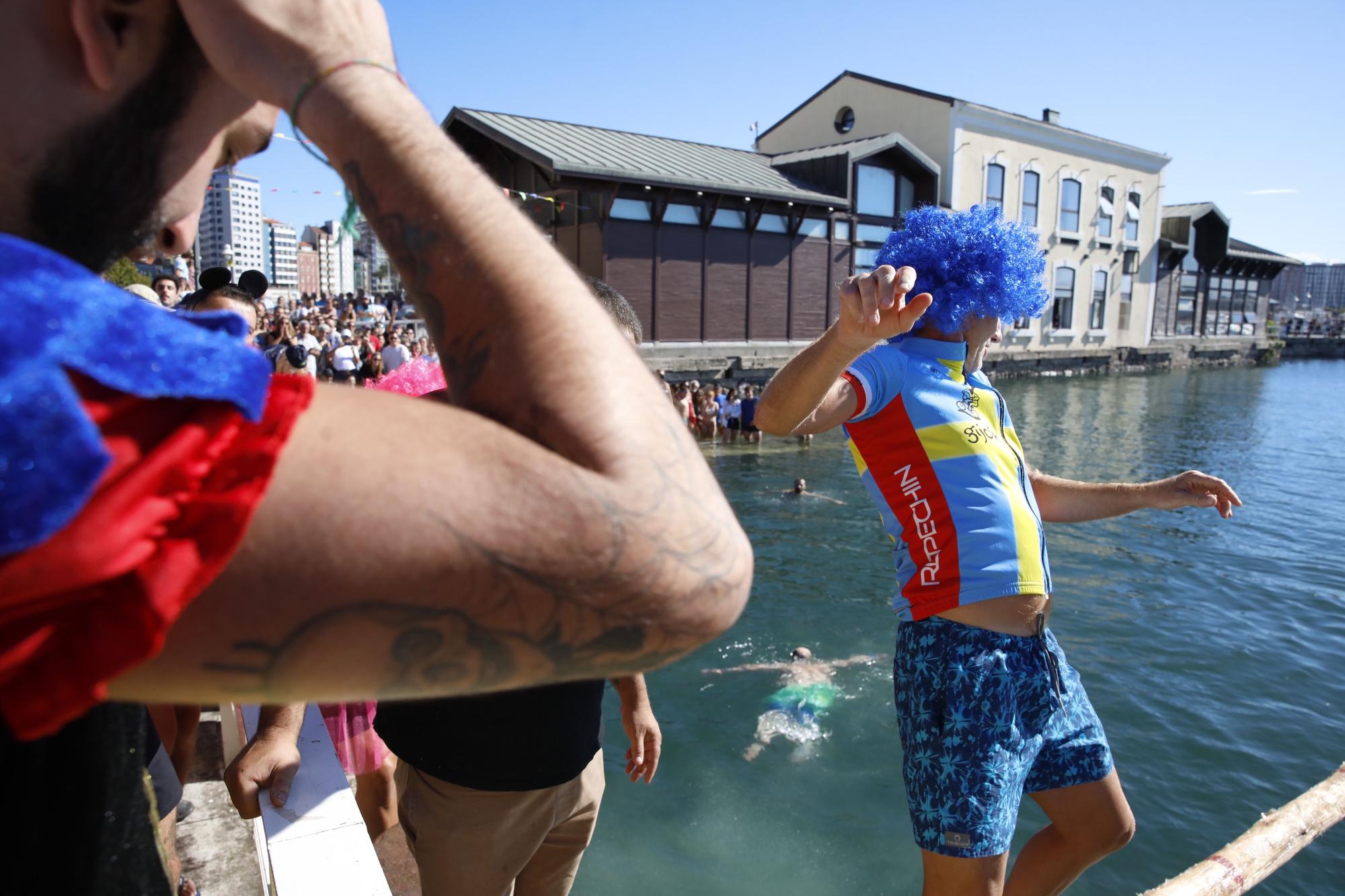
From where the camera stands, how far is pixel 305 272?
147 metres

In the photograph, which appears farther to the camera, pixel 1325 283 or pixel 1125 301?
pixel 1325 283

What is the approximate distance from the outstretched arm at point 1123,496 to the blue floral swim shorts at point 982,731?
2.27 feet

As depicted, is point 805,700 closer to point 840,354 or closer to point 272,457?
point 840,354

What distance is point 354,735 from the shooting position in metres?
3.13

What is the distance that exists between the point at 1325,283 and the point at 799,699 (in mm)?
223814

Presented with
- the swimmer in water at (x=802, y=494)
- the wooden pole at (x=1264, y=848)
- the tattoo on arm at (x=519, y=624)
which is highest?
the tattoo on arm at (x=519, y=624)

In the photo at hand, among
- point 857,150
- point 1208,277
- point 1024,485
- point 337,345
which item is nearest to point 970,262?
point 1024,485

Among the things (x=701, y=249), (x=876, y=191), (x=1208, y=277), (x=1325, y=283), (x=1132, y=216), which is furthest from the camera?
(x=1325, y=283)

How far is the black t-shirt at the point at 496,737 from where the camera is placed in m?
2.05

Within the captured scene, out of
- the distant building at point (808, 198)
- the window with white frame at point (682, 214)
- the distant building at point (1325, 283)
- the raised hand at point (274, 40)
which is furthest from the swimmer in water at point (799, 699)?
the distant building at point (1325, 283)

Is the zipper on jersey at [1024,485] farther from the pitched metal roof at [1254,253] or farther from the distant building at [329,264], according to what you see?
the distant building at [329,264]

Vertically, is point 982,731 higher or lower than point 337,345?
lower

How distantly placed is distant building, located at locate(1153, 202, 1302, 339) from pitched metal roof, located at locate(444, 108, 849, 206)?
25.9 m

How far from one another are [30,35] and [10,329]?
28 centimetres
